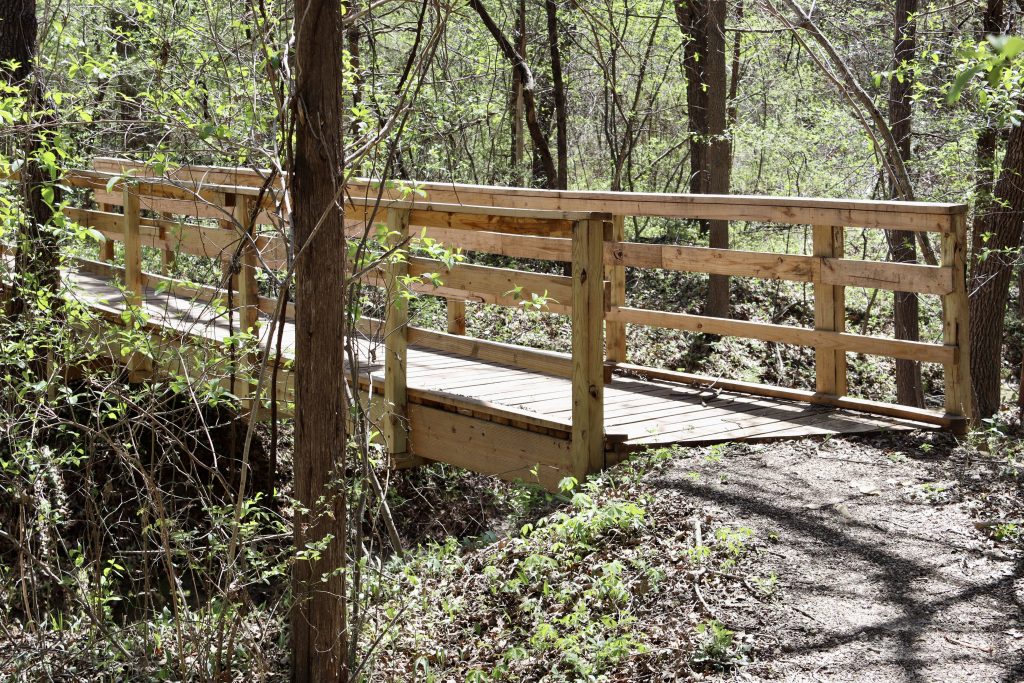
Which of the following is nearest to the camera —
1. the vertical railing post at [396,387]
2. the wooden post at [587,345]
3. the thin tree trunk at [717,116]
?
the wooden post at [587,345]

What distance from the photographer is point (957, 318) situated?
236 inches

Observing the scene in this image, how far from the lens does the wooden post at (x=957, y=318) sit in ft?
19.2

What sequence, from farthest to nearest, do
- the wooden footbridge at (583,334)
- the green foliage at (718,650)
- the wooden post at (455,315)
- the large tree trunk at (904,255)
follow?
1. the large tree trunk at (904,255)
2. the wooden post at (455,315)
3. the wooden footbridge at (583,334)
4. the green foliage at (718,650)

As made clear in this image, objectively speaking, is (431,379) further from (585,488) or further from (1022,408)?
(1022,408)

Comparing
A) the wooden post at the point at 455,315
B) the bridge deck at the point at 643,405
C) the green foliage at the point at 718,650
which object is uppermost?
the wooden post at the point at 455,315

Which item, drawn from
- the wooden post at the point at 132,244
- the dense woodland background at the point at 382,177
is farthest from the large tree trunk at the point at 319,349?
the wooden post at the point at 132,244

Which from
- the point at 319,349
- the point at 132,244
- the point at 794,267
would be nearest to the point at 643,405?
the point at 794,267

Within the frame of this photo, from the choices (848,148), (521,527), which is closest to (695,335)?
(848,148)

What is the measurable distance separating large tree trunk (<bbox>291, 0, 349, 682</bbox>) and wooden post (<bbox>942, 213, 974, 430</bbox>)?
3709 mm

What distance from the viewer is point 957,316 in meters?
5.99

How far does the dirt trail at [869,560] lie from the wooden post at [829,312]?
0.79 metres

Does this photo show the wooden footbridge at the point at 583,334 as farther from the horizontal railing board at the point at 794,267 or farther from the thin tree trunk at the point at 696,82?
the thin tree trunk at the point at 696,82

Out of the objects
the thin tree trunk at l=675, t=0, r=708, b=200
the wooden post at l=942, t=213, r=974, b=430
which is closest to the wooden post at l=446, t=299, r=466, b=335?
the wooden post at l=942, t=213, r=974, b=430

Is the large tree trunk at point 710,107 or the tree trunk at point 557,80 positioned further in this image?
the tree trunk at point 557,80
